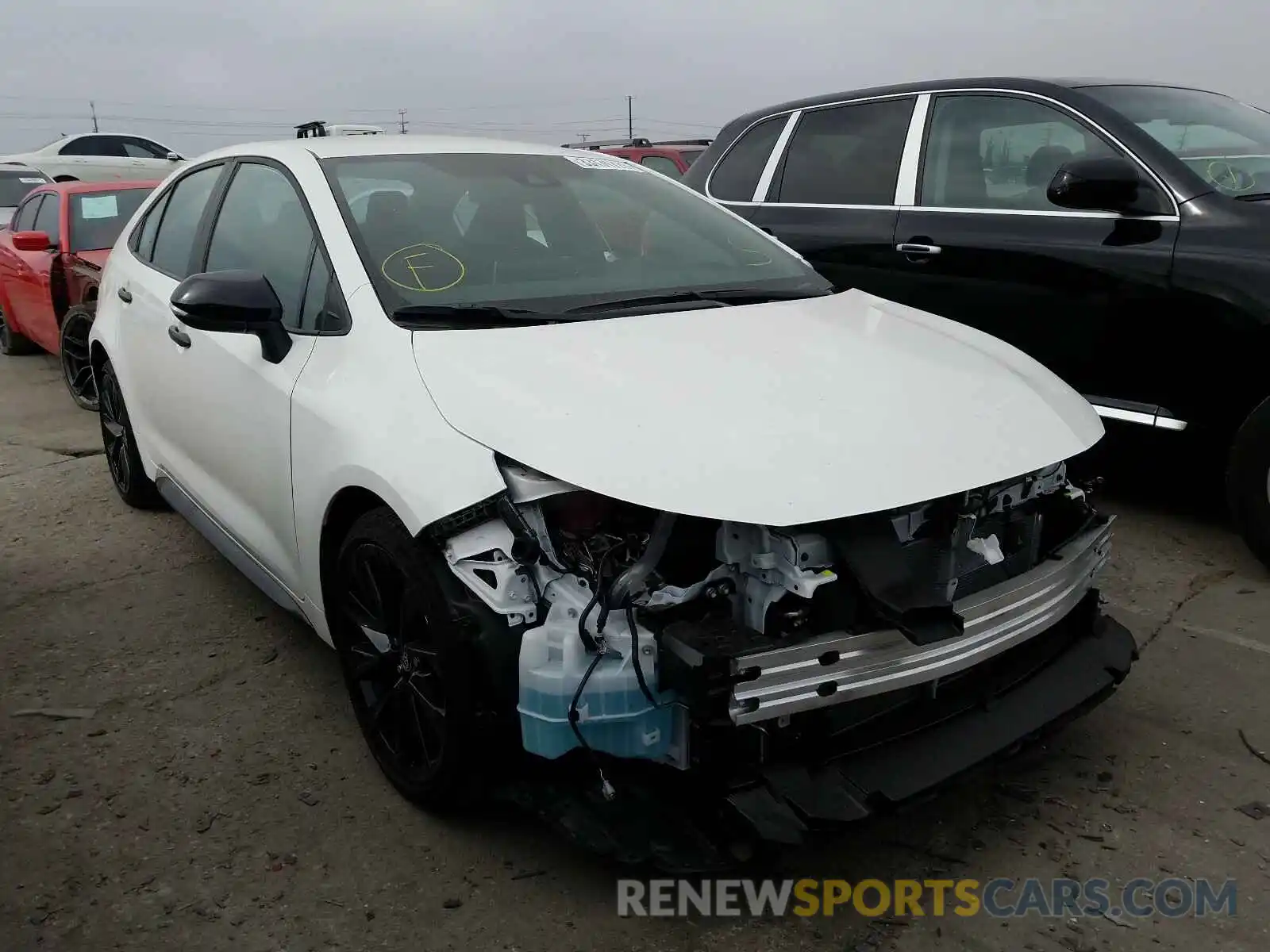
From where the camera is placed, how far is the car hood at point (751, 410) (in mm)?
2109

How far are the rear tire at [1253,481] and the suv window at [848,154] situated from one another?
185 cm

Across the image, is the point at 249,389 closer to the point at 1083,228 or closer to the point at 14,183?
the point at 1083,228

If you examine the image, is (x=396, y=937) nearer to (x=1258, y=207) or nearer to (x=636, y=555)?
(x=636, y=555)

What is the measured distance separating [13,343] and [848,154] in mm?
7282

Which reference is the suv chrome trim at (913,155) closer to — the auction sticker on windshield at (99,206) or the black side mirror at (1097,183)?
the black side mirror at (1097,183)

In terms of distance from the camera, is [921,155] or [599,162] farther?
[921,155]

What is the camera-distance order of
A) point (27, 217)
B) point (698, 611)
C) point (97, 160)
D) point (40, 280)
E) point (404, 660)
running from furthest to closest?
point (97, 160) < point (27, 217) < point (40, 280) < point (404, 660) < point (698, 611)

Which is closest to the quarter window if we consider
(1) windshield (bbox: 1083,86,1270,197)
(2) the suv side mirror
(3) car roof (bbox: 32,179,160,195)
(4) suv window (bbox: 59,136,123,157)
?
(2) the suv side mirror

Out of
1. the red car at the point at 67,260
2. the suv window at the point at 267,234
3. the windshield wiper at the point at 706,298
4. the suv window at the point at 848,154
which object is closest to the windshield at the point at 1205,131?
the suv window at the point at 848,154

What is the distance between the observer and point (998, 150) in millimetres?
4609

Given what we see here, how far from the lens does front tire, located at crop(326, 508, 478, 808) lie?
2.30m

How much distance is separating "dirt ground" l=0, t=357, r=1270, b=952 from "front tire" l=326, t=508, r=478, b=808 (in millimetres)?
155

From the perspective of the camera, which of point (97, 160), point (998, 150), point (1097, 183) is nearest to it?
point (1097, 183)

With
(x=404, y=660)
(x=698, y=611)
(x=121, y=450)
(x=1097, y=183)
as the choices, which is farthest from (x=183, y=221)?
(x=1097, y=183)
